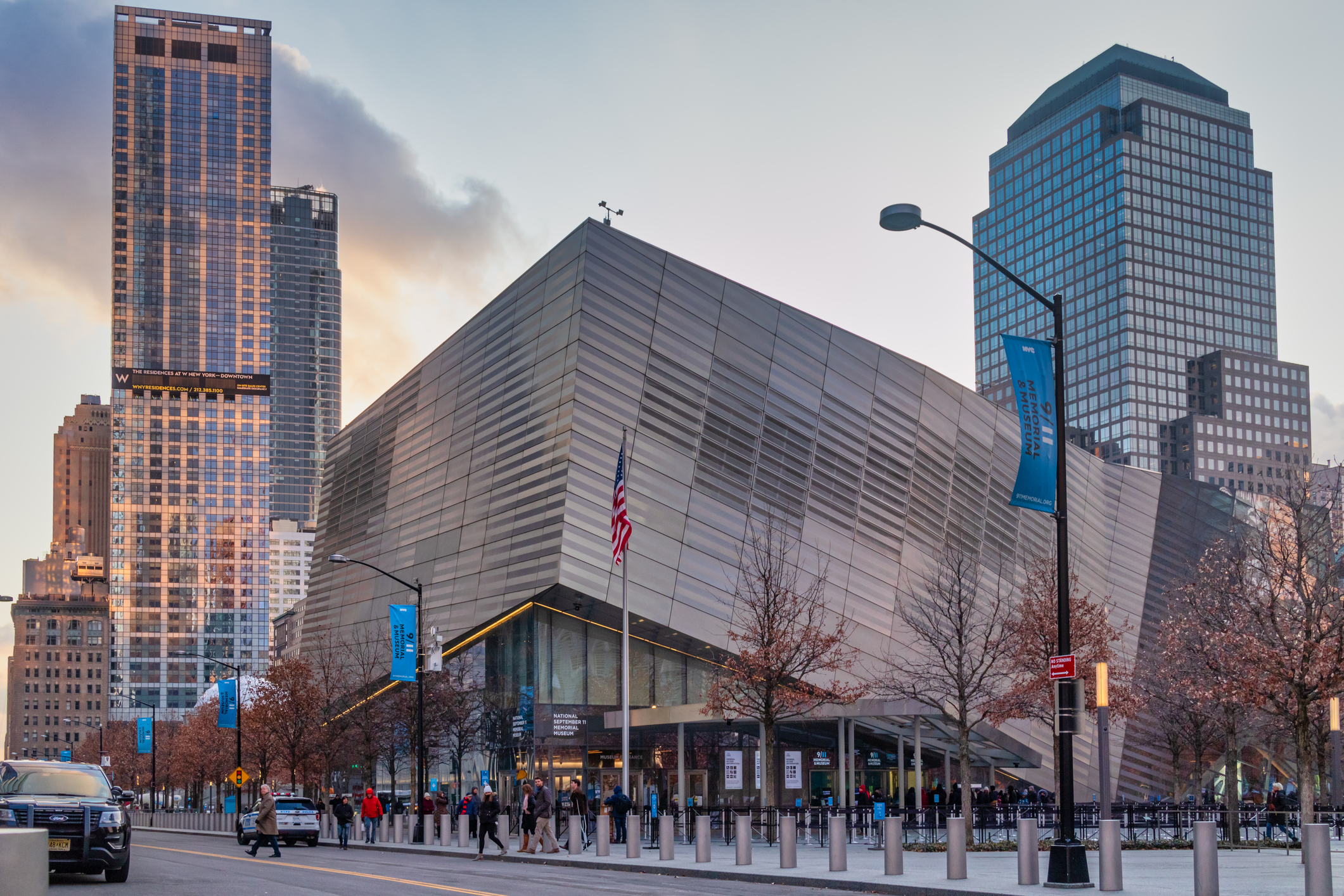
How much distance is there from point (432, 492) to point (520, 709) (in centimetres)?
1655

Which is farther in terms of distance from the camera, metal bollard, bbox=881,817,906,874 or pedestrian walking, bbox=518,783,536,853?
pedestrian walking, bbox=518,783,536,853

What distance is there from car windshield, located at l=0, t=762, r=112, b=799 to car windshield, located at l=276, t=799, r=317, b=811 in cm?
2539

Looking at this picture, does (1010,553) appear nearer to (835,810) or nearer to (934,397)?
(934,397)

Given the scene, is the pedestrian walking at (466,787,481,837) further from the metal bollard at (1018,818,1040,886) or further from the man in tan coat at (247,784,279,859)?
the metal bollard at (1018,818,1040,886)

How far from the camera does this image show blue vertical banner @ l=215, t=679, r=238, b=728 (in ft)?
207

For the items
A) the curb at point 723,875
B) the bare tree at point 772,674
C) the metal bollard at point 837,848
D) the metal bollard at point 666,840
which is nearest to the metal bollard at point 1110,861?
the curb at point 723,875

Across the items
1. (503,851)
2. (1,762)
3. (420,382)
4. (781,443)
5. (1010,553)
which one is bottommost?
(503,851)

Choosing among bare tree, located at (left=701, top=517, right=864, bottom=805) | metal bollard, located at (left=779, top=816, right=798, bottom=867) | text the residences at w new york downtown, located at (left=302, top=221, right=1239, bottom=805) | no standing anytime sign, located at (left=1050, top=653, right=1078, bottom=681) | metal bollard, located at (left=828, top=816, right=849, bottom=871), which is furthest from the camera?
text the residences at w new york downtown, located at (left=302, top=221, right=1239, bottom=805)

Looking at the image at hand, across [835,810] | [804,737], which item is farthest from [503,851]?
[804,737]

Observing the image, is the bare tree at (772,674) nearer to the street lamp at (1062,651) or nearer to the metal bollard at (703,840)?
the metal bollard at (703,840)

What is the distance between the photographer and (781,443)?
59.0 metres

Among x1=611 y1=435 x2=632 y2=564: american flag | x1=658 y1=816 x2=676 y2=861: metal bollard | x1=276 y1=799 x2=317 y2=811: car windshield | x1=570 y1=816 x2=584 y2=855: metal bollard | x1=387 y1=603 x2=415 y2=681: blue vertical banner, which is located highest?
x1=611 y1=435 x2=632 y2=564: american flag

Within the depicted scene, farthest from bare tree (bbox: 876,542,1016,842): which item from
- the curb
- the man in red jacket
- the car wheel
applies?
the car wheel

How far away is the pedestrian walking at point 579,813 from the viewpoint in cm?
3619
